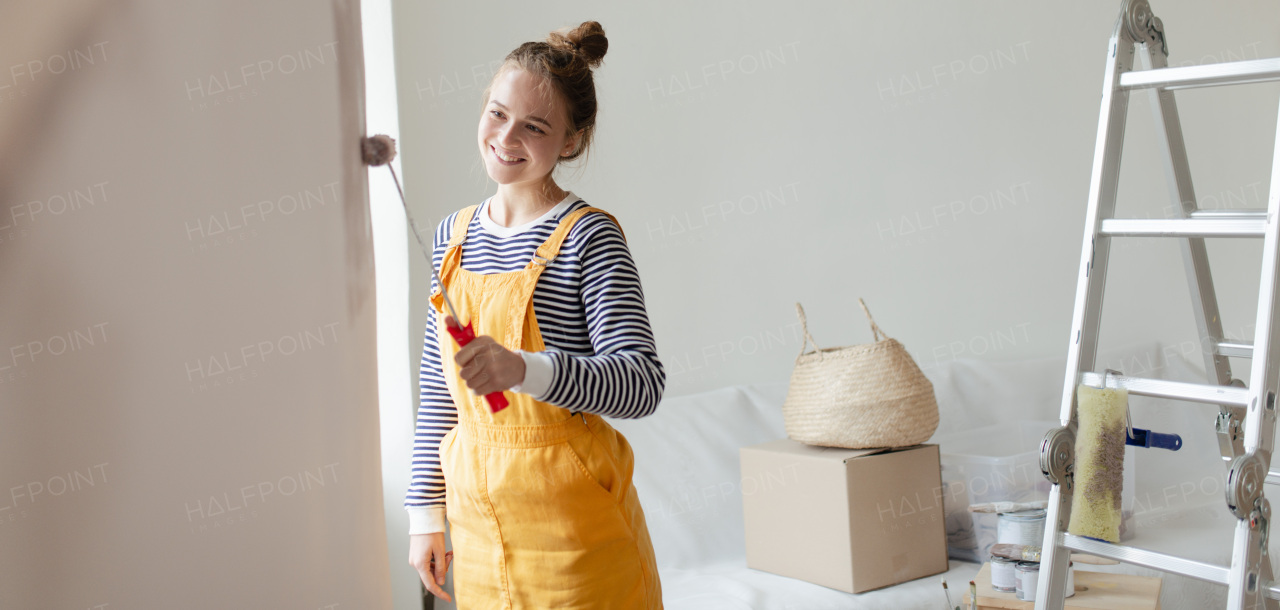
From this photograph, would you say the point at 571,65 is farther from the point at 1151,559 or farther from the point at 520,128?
the point at 1151,559

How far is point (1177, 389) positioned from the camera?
1.35m

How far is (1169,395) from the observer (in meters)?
1.36

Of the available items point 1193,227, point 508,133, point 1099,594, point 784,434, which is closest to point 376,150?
point 508,133

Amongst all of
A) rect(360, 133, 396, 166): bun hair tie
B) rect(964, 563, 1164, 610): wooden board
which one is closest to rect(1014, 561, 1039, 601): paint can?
rect(964, 563, 1164, 610): wooden board

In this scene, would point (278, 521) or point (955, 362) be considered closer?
point (278, 521)

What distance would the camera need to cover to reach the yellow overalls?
3.49 feet

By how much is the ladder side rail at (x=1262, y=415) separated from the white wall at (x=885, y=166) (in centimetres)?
153

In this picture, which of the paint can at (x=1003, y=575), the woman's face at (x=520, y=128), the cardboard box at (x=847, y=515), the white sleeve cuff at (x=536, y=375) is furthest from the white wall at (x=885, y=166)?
the white sleeve cuff at (x=536, y=375)

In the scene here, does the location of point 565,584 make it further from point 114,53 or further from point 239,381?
point 114,53

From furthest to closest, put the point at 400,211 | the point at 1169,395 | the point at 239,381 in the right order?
the point at 400,211 → the point at 1169,395 → the point at 239,381

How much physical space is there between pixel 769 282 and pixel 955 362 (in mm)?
598

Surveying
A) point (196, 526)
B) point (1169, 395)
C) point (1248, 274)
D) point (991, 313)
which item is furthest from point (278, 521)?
point (1248, 274)

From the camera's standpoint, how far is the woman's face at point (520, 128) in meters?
1.10

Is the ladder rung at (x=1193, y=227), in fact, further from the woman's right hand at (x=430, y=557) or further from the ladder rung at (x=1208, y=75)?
the woman's right hand at (x=430, y=557)
